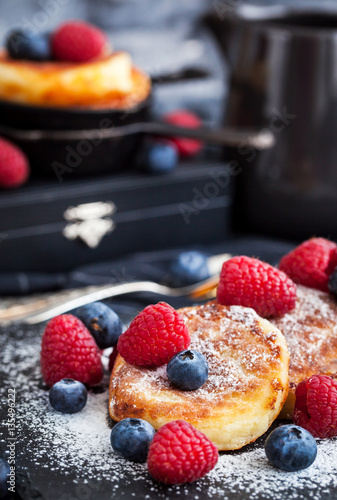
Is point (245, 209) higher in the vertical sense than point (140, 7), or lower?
lower

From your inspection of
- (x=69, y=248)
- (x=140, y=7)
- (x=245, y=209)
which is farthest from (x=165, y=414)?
(x=140, y=7)

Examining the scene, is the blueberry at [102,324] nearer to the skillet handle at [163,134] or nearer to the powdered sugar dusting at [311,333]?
the powdered sugar dusting at [311,333]

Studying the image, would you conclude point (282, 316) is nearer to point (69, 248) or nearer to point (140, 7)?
point (69, 248)

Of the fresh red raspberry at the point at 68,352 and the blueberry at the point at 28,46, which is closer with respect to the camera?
the fresh red raspberry at the point at 68,352

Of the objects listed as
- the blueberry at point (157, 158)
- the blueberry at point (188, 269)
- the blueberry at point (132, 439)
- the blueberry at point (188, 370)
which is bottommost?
the blueberry at point (188, 269)

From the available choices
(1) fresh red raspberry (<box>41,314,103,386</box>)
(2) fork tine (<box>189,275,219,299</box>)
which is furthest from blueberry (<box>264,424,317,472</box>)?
(2) fork tine (<box>189,275,219,299</box>)

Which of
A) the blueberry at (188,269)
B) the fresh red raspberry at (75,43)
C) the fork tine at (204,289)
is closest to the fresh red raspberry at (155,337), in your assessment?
the fork tine at (204,289)
